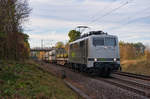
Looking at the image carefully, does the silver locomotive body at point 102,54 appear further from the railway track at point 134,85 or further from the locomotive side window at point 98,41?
the railway track at point 134,85

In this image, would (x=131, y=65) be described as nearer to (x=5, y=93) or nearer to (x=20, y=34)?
(x=20, y=34)

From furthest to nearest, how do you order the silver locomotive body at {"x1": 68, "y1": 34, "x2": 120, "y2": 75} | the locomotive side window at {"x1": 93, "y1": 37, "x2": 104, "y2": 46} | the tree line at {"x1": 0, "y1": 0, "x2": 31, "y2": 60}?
the tree line at {"x1": 0, "y1": 0, "x2": 31, "y2": 60} → the locomotive side window at {"x1": 93, "y1": 37, "x2": 104, "y2": 46} → the silver locomotive body at {"x1": 68, "y1": 34, "x2": 120, "y2": 75}

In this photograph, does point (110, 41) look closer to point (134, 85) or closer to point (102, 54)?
point (102, 54)

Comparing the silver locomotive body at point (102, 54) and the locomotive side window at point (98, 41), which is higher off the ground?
the locomotive side window at point (98, 41)

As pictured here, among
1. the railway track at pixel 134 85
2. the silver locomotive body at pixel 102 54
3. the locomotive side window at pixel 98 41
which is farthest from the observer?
Result: the locomotive side window at pixel 98 41

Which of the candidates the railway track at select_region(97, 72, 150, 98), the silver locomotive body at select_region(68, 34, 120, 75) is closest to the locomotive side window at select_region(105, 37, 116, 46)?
→ the silver locomotive body at select_region(68, 34, 120, 75)

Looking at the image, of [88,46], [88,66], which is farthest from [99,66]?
[88,46]

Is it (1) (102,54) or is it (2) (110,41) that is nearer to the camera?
(1) (102,54)

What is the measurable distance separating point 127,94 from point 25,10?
17.2 m

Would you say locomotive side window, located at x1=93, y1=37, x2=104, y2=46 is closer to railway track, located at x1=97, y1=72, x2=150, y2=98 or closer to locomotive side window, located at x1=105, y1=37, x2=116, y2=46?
locomotive side window, located at x1=105, y1=37, x2=116, y2=46

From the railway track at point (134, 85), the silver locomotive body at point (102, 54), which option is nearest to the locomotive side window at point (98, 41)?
the silver locomotive body at point (102, 54)

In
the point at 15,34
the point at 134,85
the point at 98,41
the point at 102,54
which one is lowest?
the point at 134,85

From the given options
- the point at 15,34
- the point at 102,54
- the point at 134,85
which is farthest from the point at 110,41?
the point at 15,34

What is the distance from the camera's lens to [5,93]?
6.77 m
